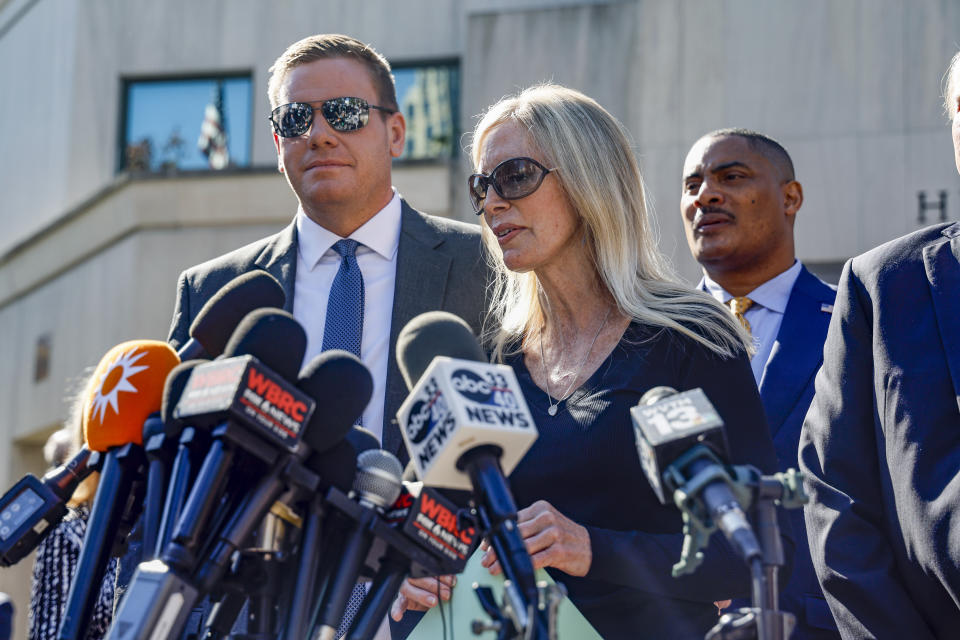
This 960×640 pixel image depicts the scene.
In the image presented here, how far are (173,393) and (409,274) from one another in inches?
74.6

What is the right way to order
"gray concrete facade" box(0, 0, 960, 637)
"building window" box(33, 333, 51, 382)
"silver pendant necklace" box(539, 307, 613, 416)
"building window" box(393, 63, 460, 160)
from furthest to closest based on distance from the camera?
"building window" box(33, 333, 51, 382) < "building window" box(393, 63, 460, 160) < "gray concrete facade" box(0, 0, 960, 637) < "silver pendant necklace" box(539, 307, 613, 416)

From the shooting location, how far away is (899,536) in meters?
3.02

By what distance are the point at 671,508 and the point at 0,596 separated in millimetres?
2180

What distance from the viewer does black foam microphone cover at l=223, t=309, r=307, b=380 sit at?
216cm

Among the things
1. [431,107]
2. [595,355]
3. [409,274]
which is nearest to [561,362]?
[595,355]

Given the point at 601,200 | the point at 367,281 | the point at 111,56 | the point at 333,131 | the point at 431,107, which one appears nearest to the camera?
the point at 601,200

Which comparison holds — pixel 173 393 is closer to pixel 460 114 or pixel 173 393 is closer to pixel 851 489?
pixel 851 489

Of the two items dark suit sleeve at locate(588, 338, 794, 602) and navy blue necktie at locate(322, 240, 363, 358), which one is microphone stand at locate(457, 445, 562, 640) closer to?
dark suit sleeve at locate(588, 338, 794, 602)

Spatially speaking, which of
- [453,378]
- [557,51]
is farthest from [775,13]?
[453,378]

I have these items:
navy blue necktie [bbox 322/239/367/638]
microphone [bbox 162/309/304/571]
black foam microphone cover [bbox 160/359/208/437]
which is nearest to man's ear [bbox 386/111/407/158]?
navy blue necktie [bbox 322/239/367/638]

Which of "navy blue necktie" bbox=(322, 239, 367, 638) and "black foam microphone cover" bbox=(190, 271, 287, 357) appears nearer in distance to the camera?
"black foam microphone cover" bbox=(190, 271, 287, 357)

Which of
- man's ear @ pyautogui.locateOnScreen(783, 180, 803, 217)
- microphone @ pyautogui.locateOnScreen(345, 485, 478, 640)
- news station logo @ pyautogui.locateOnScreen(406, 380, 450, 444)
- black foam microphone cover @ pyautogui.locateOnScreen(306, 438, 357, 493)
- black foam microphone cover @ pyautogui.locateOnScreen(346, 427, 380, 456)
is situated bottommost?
microphone @ pyautogui.locateOnScreen(345, 485, 478, 640)

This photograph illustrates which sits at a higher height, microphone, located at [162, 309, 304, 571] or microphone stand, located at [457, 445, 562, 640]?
microphone, located at [162, 309, 304, 571]

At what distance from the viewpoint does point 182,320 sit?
4.00 meters
